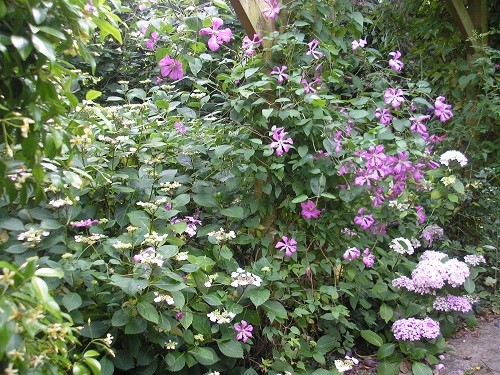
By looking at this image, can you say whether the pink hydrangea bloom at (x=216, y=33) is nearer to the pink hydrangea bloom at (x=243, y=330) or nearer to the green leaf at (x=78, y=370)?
the pink hydrangea bloom at (x=243, y=330)

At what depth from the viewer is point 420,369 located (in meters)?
2.39

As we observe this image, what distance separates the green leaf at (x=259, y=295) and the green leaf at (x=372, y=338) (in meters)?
0.60

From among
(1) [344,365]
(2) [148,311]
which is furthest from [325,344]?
(2) [148,311]

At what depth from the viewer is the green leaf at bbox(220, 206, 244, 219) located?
228 centimetres

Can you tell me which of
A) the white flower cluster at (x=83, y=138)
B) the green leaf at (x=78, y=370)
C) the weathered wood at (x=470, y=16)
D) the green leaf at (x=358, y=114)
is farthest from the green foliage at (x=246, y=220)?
the weathered wood at (x=470, y=16)

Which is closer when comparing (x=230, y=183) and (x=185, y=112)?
(x=230, y=183)

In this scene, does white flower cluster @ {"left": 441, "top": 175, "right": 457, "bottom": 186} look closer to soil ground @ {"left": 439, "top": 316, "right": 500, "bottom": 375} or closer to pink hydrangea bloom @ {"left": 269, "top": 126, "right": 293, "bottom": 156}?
soil ground @ {"left": 439, "top": 316, "right": 500, "bottom": 375}

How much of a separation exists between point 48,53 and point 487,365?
88.8 inches

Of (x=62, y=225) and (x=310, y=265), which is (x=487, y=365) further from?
(x=62, y=225)

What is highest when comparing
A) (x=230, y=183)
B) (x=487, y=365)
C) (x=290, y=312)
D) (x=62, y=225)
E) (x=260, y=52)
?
(x=260, y=52)

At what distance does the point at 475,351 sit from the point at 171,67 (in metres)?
1.88

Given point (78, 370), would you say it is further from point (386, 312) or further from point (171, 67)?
point (386, 312)

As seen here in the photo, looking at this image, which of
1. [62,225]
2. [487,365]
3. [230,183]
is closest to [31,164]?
[62,225]

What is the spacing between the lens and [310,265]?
7.96 feet
